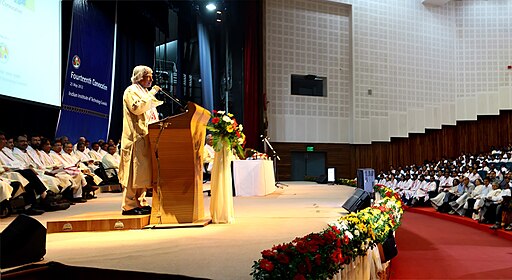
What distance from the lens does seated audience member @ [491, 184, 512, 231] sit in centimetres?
735

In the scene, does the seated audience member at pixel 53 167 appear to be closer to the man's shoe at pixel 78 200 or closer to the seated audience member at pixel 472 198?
the man's shoe at pixel 78 200

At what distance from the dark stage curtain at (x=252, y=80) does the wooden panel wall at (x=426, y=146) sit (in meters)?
2.73

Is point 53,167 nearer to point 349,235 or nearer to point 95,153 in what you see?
point 95,153

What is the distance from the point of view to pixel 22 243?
7.82ft

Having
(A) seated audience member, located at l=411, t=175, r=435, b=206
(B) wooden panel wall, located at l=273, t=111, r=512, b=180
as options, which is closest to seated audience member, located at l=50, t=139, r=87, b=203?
(A) seated audience member, located at l=411, t=175, r=435, b=206

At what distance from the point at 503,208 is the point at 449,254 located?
7.51ft

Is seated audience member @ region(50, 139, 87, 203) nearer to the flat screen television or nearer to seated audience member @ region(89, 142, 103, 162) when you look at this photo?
seated audience member @ region(89, 142, 103, 162)

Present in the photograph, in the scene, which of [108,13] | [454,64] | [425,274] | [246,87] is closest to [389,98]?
[454,64]

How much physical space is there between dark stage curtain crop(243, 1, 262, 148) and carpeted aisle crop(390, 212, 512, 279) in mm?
6636

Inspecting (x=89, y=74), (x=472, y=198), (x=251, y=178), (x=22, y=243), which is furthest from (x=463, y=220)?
(x=22, y=243)

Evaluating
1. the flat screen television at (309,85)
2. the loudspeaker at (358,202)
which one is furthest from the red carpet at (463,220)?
the flat screen television at (309,85)

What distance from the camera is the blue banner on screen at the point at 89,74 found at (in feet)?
28.2

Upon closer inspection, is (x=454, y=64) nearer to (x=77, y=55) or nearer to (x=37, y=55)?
(x=77, y=55)

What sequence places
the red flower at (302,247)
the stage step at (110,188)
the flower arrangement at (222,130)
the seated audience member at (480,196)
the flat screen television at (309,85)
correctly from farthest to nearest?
the flat screen television at (309,85)
the stage step at (110,188)
the seated audience member at (480,196)
the flower arrangement at (222,130)
the red flower at (302,247)
